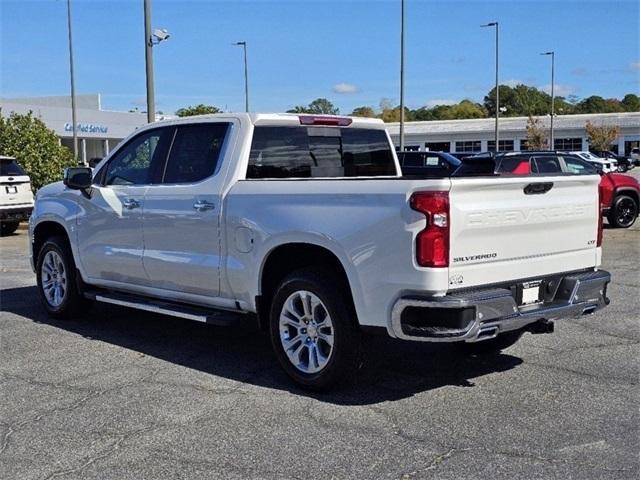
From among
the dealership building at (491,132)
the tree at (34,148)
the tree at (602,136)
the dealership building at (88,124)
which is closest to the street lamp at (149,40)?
the tree at (34,148)

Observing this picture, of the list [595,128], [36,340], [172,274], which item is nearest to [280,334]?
[172,274]

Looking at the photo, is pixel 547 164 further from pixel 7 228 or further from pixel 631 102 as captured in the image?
pixel 631 102

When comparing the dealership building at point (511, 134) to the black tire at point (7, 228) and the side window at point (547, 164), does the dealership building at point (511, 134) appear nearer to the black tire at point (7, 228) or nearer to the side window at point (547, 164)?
the side window at point (547, 164)

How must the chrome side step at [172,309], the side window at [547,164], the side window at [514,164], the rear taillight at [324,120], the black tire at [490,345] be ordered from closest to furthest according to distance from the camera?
the chrome side step at [172,309], the black tire at [490,345], the rear taillight at [324,120], the side window at [514,164], the side window at [547,164]

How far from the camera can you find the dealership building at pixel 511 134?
7875 cm

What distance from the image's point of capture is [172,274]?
6430 mm

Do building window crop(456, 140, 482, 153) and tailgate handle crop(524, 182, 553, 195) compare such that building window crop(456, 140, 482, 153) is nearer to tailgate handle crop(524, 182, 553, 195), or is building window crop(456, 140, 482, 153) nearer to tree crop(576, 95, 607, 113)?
tree crop(576, 95, 607, 113)

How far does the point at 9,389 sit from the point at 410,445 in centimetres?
306

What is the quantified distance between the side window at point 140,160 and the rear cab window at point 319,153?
1035mm

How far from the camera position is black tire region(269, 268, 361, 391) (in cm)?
512

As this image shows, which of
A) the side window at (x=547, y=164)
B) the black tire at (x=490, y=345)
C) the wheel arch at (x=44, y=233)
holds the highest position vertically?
the side window at (x=547, y=164)

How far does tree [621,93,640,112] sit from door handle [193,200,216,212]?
451ft

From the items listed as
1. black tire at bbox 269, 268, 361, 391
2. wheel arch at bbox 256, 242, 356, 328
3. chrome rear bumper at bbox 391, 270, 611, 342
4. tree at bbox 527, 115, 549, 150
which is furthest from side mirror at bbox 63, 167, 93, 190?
tree at bbox 527, 115, 549, 150

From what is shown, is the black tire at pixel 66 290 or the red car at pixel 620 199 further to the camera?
the red car at pixel 620 199
